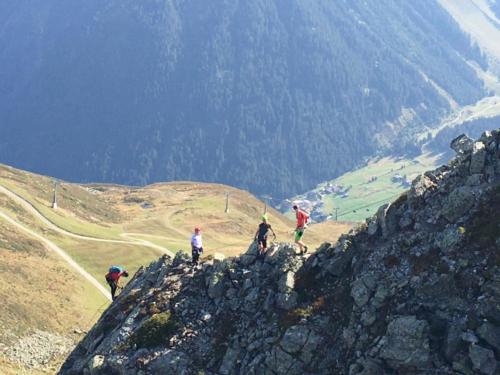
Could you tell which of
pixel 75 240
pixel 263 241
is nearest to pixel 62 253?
pixel 75 240

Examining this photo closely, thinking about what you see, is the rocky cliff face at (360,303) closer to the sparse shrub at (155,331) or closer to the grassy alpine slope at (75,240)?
the sparse shrub at (155,331)

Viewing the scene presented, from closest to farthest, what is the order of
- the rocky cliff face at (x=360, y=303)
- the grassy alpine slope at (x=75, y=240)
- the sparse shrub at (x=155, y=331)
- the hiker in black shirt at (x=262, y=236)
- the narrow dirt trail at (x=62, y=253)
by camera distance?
the rocky cliff face at (x=360, y=303)
the sparse shrub at (x=155, y=331)
the hiker in black shirt at (x=262, y=236)
the grassy alpine slope at (x=75, y=240)
the narrow dirt trail at (x=62, y=253)

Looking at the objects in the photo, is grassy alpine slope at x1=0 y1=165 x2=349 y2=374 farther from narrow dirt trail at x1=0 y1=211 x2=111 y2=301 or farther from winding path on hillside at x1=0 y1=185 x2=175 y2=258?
narrow dirt trail at x1=0 y1=211 x2=111 y2=301

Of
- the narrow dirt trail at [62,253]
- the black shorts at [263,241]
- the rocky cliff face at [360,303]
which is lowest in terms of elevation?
the rocky cliff face at [360,303]

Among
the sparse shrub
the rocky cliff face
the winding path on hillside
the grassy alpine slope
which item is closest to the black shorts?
the rocky cliff face

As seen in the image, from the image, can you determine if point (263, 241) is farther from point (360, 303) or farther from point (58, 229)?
point (58, 229)

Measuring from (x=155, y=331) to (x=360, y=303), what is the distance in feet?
42.7

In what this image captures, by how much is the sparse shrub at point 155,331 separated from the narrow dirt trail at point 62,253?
60.6 m

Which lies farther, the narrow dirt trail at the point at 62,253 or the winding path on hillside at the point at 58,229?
the winding path on hillside at the point at 58,229

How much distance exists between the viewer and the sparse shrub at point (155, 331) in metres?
35.6

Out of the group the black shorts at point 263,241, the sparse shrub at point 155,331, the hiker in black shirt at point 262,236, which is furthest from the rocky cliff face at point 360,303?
the black shorts at point 263,241

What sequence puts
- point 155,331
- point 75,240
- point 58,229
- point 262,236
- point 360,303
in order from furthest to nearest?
point 58,229
point 75,240
point 262,236
point 155,331
point 360,303

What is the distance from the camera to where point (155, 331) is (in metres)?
35.9

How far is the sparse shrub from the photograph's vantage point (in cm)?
3560
